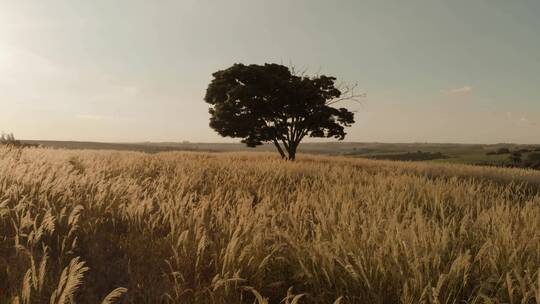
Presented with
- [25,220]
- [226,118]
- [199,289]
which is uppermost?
[226,118]

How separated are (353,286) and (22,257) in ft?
8.48

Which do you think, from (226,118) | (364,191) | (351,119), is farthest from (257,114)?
(364,191)

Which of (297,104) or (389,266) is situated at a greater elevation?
(297,104)

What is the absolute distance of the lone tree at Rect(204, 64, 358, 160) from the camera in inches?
1113

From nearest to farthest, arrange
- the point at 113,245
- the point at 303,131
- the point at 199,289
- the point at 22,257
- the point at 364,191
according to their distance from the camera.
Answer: the point at 199,289
the point at 22,257
the point at 113,245
the point at 364,191
the point at 303,131

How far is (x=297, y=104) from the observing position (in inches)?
1138

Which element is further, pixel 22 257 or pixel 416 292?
pixel 22 257

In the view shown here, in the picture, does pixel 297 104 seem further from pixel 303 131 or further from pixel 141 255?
pixel 141 255

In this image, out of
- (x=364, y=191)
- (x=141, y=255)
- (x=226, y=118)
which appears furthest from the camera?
(x=226, y=118)

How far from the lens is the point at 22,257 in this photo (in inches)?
123

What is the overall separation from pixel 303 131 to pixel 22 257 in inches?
1090

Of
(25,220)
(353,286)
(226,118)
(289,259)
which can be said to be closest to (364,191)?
(289,259)

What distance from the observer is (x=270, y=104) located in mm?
28844

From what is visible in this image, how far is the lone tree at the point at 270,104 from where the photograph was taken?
2827cm
